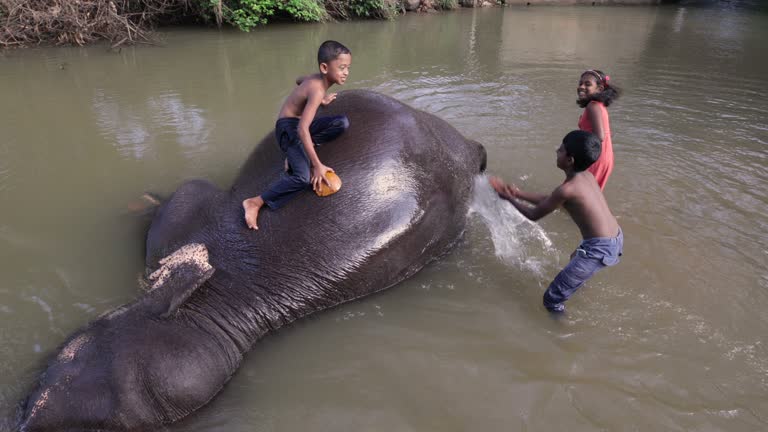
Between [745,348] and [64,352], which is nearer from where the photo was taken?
[64,352]

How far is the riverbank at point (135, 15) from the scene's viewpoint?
10625mm

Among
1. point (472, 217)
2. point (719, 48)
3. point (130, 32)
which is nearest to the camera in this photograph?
point (472, 217)

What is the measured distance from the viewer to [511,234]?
4.54 m

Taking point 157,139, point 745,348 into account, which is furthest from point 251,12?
point 745,348

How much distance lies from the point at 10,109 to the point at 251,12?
729cm

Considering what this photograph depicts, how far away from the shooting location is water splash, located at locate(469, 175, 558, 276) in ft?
13.9

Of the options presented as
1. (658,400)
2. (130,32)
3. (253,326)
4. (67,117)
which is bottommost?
(658,400)

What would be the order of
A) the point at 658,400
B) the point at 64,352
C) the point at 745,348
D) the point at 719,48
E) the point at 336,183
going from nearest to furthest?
1. the point at 64,352
2. the point at 658,400
3. the point at 745,348
4. the point at 336,183
5. the point at 719,48

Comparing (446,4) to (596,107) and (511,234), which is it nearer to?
(596,107)

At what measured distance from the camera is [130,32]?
11758 millimetres

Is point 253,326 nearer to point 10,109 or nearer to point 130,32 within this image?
point 10,109

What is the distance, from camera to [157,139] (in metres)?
6.32

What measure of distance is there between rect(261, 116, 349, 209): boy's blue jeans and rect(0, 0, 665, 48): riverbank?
9348mm

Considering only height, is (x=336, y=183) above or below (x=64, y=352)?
above
